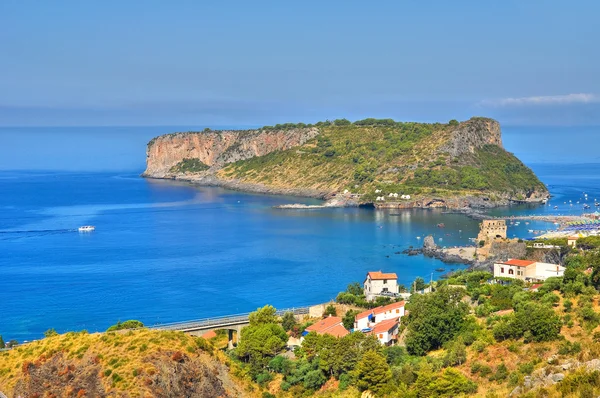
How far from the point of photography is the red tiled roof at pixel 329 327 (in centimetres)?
2929

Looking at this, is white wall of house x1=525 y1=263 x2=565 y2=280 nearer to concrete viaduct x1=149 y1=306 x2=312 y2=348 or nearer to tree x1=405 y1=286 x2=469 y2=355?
tree x1=405 y1=286 x2=469 y2=355

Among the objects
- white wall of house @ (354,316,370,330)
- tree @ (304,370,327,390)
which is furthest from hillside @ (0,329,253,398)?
white wall of house @ (354,316,370,330)

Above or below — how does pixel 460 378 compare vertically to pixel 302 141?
below

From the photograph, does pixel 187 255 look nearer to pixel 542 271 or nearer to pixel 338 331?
pixel 542 271

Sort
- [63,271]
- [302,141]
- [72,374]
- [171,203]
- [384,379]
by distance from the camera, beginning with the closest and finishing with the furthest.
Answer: [72,374] < [384,379] < [63,271] < [171,203] < [302,141]

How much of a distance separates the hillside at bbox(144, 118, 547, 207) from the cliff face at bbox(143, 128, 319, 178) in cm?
26

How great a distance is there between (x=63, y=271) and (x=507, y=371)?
43147mm

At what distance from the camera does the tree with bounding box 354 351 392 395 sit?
69.1 ft

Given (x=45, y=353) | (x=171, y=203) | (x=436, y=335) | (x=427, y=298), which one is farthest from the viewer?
(x=171, y=203)

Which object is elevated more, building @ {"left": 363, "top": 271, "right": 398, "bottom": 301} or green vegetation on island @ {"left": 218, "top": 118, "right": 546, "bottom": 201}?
green vegetation on island @ {"left": 218, "top": 118, "right": 546, "bottom": 201}

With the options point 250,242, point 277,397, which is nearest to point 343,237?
point 250,242

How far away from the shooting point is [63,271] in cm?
5562

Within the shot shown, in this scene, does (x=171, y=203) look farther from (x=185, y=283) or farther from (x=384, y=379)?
(x=384, y=379)

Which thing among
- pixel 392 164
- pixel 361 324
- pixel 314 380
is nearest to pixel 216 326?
pixel 361 324
